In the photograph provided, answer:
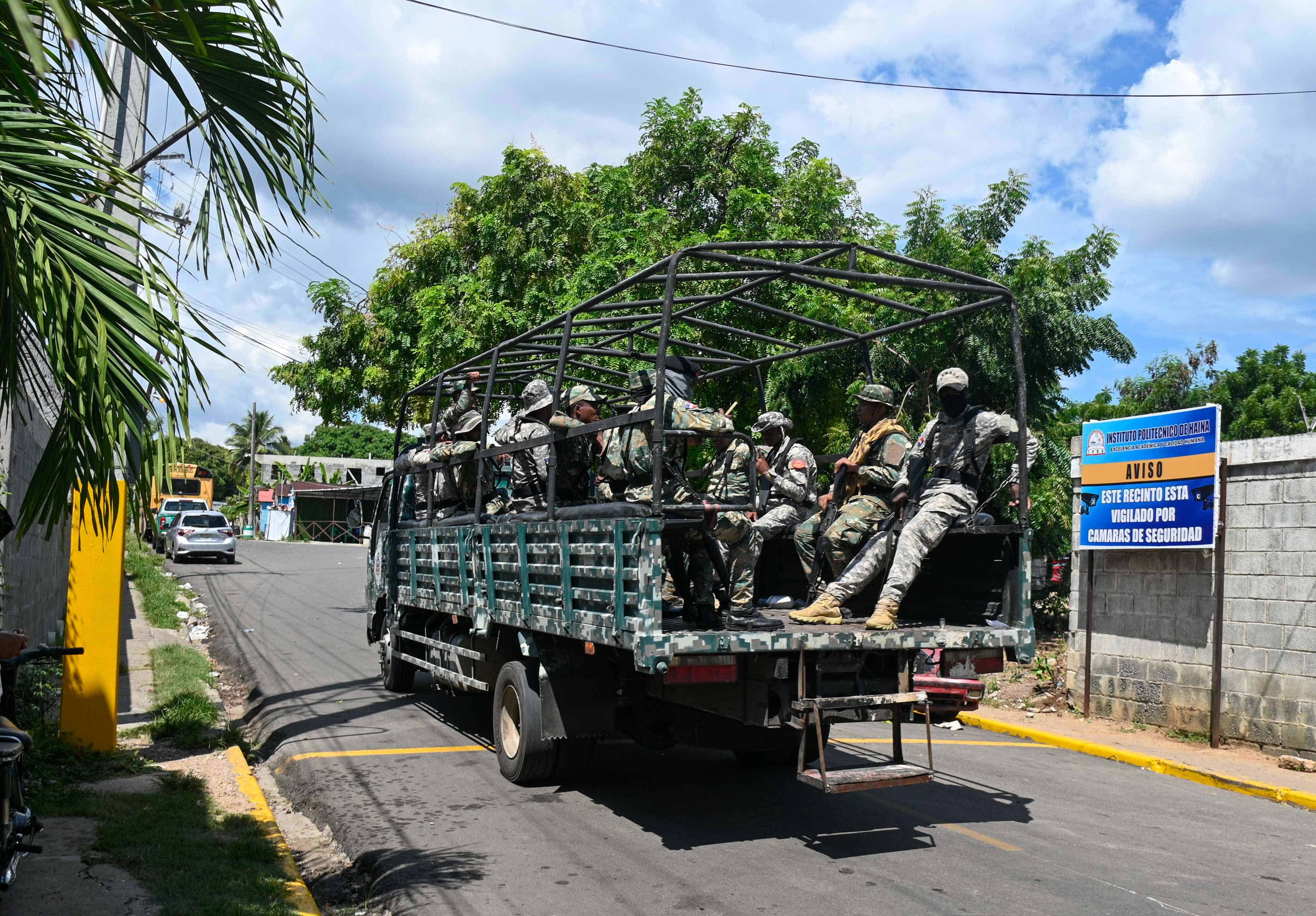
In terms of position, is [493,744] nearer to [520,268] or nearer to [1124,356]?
[520,268]

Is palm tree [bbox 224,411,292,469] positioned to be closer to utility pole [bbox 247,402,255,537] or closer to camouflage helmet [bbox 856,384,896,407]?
utility pole [bbox 247,402,255,537]

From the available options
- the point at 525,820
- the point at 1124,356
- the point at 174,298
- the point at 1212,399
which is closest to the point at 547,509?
the point at 525,820

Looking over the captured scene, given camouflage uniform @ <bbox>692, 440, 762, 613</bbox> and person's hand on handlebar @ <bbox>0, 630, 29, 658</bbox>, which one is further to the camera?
camouflage uniform @ <bbox>692, 440, 762, 613</bbox>

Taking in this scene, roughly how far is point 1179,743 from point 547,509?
607cm

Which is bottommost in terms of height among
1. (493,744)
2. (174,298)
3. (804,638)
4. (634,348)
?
(493,744)

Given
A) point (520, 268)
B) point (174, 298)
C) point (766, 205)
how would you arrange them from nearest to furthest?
point (174, 298), point (766, 205), point (520, 268)

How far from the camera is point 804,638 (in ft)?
17.3

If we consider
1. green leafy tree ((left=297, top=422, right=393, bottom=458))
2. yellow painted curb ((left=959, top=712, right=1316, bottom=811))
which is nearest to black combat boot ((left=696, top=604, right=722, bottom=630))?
Answer: yellow painted curb ((left=959, top=712, right=1316, bottom=811))

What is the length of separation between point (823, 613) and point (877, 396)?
1.56 metres

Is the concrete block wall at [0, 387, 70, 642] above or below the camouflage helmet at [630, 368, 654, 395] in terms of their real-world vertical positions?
below

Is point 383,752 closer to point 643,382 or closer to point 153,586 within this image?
point 643,382

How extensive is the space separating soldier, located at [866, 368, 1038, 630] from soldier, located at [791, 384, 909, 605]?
0.34 feet

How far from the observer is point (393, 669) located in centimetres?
1012

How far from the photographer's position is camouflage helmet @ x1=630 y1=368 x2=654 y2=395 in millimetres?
6984
